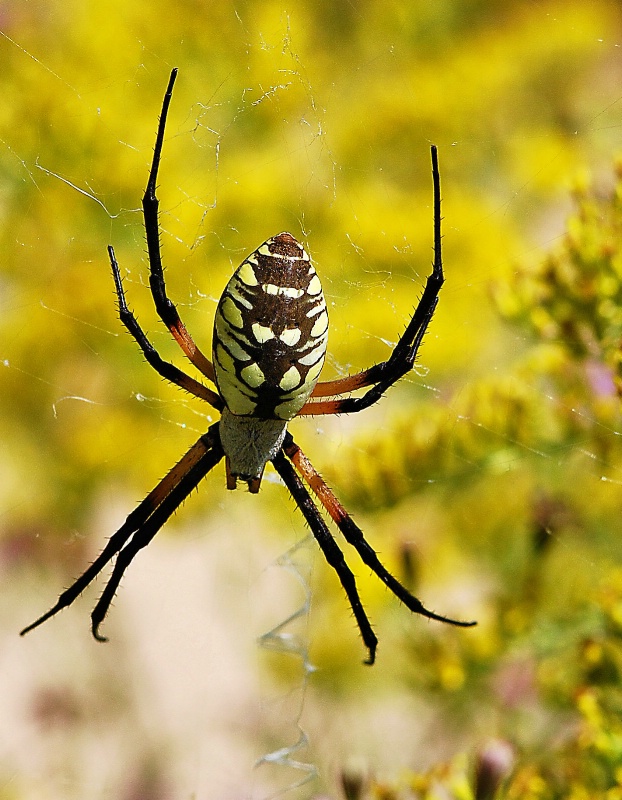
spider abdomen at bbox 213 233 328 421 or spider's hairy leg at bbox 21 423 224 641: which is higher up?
spider abdomen at bbox 213 233 328 421

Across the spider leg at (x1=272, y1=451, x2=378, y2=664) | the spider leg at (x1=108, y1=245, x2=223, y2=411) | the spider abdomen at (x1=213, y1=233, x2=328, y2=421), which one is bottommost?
the spider leg at (x1=272, y1=451, x2=378, y2=664)

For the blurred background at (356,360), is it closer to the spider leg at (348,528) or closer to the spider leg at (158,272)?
the spider leg at (348,528)

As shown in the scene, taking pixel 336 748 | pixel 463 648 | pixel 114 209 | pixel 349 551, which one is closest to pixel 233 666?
pixel 336 748

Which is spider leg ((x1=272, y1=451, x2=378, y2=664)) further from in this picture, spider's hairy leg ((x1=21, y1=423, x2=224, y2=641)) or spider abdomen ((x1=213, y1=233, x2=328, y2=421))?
spider abdomen ((x1=213, y1=233, x2=328, y2=421))

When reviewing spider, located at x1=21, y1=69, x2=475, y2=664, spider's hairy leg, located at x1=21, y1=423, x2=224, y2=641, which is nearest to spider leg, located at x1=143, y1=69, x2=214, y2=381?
spider, located at x1=21, y1=69, x2=475, y2=664

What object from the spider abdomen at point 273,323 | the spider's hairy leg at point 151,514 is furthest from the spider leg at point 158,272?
the spider's hairy leg at point 151,514

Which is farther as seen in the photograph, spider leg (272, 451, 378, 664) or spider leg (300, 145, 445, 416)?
spider leg (272, 451, 378, 664)

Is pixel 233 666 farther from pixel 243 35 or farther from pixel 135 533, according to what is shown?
pixel 243 35
